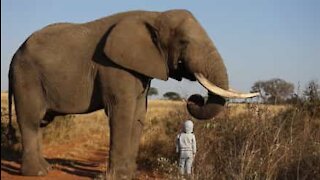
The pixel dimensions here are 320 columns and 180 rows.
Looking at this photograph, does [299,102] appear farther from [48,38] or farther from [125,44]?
[48,38]

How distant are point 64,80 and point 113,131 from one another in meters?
1.50

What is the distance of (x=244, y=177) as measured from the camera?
286 inches

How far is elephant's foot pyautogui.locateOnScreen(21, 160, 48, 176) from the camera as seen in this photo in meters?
9.90

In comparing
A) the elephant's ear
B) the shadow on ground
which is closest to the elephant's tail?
the shadow on ground

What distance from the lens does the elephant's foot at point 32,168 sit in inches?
390

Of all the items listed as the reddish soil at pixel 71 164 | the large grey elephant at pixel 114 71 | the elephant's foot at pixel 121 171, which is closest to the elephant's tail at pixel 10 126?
the large grey elephant at pixel 114 71

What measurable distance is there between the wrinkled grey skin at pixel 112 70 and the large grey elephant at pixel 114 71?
0.02 meters

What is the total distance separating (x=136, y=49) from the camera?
9516mm

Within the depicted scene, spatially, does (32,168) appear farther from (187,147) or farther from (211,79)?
(211,79)

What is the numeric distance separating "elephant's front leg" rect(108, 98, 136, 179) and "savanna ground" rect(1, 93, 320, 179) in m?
0.36

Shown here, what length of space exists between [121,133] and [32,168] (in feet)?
6.29

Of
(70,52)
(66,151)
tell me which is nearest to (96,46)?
(70,52)

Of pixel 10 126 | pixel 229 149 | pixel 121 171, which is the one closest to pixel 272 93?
pixel 229 149

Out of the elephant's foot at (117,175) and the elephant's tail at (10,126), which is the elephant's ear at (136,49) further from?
the elephant's tail at (10,126)
